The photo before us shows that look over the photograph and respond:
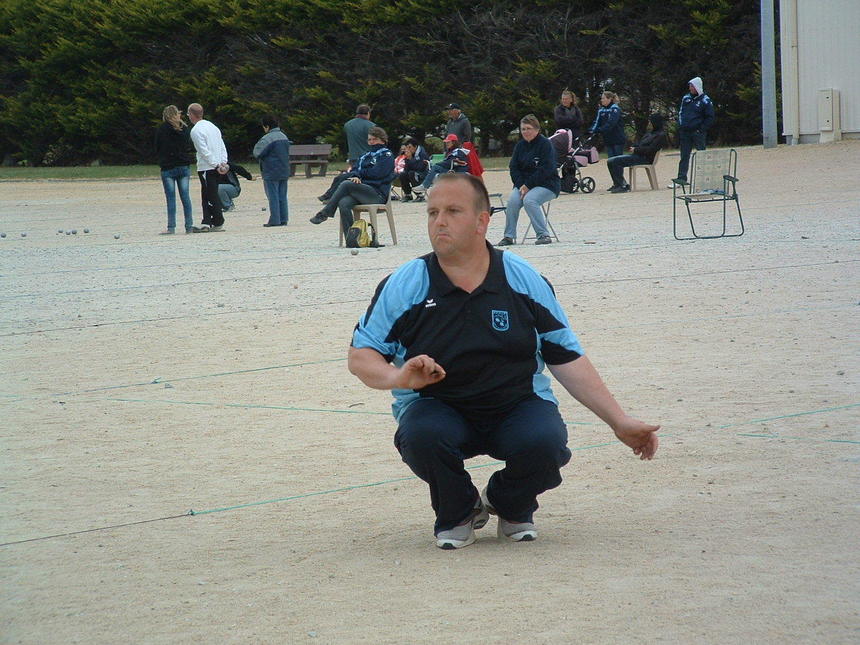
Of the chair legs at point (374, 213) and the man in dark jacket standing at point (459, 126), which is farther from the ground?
the man in dark jacket standing at point (459, 126)

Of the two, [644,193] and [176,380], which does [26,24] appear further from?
[176,380]

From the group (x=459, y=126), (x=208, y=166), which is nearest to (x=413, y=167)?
(x=459, y=126)

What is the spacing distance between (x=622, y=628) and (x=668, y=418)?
2762 millimetres

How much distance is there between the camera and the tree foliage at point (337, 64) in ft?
112

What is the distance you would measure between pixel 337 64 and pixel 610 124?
16.8 meters

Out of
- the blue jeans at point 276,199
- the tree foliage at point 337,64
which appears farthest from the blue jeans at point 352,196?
the tree foliage at point 337,64

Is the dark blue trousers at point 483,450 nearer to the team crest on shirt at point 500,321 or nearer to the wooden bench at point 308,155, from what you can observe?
the team crest on shirt at point 500,321

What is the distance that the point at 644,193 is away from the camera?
2320 cm

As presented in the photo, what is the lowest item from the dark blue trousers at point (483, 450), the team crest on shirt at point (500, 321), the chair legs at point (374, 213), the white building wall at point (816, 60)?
the dark blue trousers at point (483, 450)

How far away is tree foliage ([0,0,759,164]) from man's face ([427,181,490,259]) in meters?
29.9

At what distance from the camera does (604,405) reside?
4203mm

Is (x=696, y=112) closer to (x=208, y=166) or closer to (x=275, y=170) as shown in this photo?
(x=275, y=170)

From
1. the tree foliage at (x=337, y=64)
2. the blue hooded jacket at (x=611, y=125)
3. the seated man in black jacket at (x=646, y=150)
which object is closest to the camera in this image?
the seated man in black jacket at (x=646, y=150)

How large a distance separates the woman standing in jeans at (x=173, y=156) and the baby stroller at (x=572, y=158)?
7.07 meters
